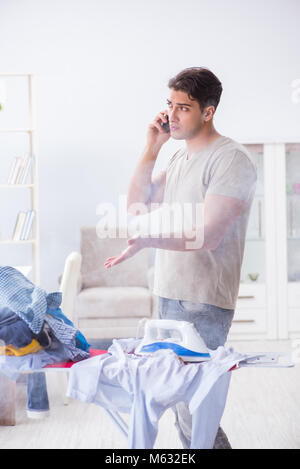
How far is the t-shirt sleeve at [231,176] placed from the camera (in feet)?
4.77

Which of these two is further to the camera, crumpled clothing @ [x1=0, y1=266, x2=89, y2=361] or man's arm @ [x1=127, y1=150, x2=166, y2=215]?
man's arm @ [x1=127, y1=150, x2=166, y2=215]

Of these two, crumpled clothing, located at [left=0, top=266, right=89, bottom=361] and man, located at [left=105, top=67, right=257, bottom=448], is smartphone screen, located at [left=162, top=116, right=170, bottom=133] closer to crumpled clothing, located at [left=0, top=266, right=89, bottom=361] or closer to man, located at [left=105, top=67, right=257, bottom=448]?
man, located at [left=105, top=67, right=257, bottom=448]

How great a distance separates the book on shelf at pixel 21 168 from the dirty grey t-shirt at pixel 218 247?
0.88 m

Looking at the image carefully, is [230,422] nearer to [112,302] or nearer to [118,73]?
[112,302]

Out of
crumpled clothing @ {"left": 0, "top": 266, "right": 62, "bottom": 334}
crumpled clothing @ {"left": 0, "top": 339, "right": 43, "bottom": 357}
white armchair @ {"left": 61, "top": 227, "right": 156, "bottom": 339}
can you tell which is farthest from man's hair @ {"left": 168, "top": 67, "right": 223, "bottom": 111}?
crumpled clothing @ {"left": 0, "top": 339, "right": 43, "bottom": 357}

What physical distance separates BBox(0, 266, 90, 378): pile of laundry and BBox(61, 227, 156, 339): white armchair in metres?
0.51

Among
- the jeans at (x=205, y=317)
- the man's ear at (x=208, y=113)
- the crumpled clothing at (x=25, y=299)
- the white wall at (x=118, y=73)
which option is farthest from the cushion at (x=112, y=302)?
the man's ear at (x=208, y=113)

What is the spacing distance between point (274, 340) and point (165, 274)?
0.75 m

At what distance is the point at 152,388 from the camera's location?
45.3 inches

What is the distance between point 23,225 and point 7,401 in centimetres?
75

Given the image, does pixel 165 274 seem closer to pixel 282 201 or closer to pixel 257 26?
pixel 257 26

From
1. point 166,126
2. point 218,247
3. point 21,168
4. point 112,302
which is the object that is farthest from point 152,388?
point 21,168

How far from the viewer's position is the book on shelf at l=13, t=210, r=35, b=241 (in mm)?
2189

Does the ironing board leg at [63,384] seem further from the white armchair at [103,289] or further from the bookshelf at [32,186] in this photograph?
the bookshelf at [32,186]
